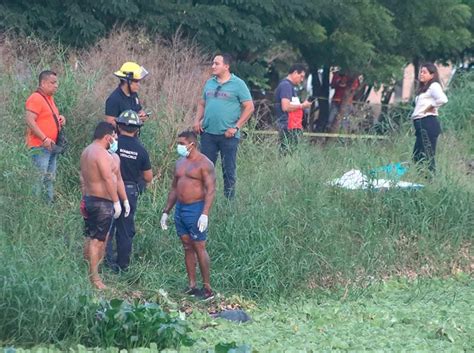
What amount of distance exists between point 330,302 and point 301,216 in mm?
1403

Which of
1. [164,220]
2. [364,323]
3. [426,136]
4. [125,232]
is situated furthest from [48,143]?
[426,136]

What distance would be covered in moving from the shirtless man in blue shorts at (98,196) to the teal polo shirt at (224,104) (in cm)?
220

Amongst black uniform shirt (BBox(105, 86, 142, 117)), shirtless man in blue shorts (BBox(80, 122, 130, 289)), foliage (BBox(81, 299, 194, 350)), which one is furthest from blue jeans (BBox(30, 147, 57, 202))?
foliage (BBox(81, 299, 194, 350))

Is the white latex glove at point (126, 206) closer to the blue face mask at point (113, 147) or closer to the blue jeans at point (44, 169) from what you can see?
the blue face mask at point (113, 147)

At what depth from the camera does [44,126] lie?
13328 mm

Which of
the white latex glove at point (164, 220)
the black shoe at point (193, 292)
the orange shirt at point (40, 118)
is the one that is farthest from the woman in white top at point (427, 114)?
the orange shirt at point (40, 118)

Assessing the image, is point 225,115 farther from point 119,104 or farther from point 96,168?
point 96,168

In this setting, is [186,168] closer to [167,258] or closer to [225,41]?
[167,258]

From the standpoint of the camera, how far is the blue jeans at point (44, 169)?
12.8 metres

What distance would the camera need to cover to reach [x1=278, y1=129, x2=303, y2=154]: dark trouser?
15141 mm

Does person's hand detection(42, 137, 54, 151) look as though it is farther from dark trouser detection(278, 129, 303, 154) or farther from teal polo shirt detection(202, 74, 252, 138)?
dark trouser detection(278, 129, 303, 154)

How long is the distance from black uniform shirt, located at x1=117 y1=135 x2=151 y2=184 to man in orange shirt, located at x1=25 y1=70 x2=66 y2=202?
1.18 m

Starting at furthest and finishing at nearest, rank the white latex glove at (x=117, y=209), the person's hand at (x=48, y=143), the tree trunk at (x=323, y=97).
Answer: the tree trunk at (x=323, y=97), the person's hand at (x=48, y=143), the white latex glove at (x=117, y=209)

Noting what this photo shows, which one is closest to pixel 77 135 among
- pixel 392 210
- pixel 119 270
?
pixel 119 270
